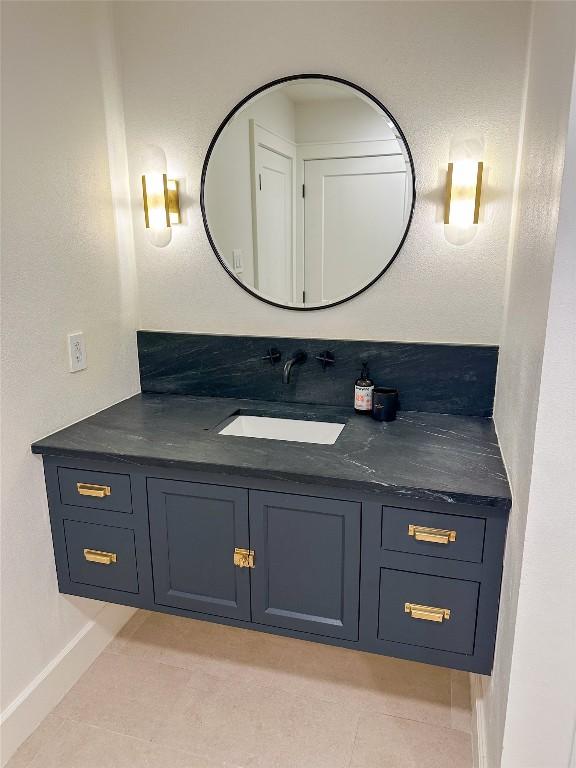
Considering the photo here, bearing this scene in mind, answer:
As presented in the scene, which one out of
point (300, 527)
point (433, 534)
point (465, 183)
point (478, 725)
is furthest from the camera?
point (465, 183)

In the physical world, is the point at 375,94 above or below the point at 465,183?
above

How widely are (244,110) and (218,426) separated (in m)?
1.10

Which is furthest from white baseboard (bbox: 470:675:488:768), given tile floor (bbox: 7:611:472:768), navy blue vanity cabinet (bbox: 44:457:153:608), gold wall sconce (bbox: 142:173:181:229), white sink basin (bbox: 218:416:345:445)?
gold wall sconce (bbox: 142:173:181:229)

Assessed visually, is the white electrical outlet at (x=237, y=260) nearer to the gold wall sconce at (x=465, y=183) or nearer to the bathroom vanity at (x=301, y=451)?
the bathroom vanity at (x=301, y=451)

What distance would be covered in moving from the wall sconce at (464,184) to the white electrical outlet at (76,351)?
129 cm

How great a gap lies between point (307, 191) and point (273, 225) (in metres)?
0.17

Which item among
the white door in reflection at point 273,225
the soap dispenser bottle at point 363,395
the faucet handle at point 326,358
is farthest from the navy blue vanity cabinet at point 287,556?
the white door in reflection at point 273,225

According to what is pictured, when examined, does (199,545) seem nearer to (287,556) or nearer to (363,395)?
(287,556)

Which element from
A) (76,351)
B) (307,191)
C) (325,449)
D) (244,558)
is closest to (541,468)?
(325,449)

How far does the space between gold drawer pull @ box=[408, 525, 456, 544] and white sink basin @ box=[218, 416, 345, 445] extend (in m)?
0.52

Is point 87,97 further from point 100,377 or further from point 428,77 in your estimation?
point 428,77

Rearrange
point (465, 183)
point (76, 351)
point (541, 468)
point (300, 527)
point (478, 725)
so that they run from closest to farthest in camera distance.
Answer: point (541, 468) < point (300, 527) < point (478, 725) < point (465, 183) < point (76, 351)

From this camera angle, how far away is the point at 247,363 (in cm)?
211

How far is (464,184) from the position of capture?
1.76 m
